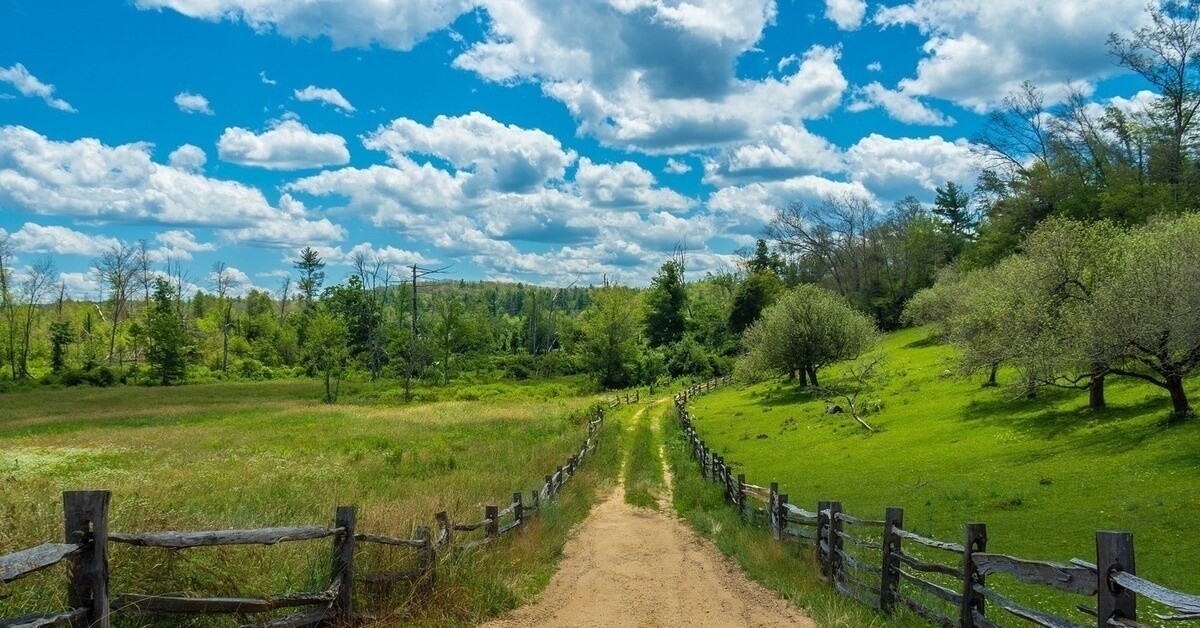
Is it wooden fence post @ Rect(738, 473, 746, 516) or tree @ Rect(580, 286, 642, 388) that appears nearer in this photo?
wooden fence post @ Rect(738, 473, 746, 516)

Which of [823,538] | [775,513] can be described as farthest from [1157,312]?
[823,538]

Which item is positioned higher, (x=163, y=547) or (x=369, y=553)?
(x=163, y=547)

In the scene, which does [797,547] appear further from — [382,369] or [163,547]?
[382,369]

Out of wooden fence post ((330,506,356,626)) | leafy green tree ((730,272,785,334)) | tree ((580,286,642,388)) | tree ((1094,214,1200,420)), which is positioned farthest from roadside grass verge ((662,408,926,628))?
leafy green tree ((730,272,785,334))

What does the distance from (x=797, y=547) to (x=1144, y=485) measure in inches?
429

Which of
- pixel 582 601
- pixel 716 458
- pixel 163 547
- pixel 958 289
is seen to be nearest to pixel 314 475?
pixel 716 458

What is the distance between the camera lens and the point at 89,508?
6.18 meters

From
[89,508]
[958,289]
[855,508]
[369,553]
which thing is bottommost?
[855,508]

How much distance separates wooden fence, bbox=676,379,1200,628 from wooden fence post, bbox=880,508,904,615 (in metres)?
0.01

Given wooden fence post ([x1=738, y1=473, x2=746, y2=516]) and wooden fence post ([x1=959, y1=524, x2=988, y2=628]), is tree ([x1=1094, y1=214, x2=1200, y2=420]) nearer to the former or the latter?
wooden fence post ([x1=738, y1=473, x2=746, y2=516])

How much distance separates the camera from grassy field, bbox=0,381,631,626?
7.69 meters

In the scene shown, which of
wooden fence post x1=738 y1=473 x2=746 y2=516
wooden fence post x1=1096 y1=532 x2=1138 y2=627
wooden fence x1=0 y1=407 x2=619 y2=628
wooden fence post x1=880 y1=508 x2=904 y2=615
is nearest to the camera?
wooden fence x1=0 y1=407 x2=619 y2=628

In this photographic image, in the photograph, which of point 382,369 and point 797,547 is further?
point 382,369

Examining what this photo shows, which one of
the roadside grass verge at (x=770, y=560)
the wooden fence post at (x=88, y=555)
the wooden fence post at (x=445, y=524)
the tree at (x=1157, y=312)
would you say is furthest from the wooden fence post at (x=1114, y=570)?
the tree at (x=1157, y=312)
